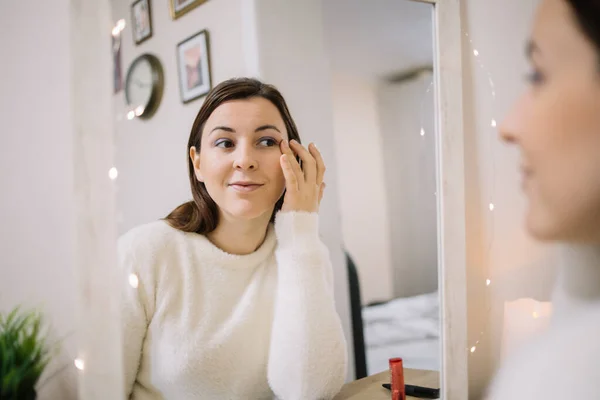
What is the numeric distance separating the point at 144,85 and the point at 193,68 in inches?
3.1

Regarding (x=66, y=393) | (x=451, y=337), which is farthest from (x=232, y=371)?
(x=451, y=337)

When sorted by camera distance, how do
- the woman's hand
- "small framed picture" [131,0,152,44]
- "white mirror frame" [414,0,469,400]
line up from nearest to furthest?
"small framed picture" [131,0,152,44], the woman's hand, "white mirror frame" [414,0,469,400]

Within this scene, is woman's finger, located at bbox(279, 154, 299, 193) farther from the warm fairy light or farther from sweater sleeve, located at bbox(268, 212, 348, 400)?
the warm fairy light

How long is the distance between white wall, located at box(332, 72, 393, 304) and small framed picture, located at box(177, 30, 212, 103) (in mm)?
247

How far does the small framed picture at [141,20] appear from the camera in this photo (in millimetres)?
706

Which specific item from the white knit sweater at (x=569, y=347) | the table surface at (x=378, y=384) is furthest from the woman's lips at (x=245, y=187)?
the white knit sweater at (x=569, y=347)

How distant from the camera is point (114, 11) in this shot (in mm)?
691

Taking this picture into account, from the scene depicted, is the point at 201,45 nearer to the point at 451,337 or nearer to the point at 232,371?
the point at 232,371

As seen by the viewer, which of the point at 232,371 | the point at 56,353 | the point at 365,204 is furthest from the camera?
the point at 365,204

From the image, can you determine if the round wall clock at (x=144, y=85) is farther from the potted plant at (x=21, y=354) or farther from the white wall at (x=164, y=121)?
the potted plant at (x=21, y=354)

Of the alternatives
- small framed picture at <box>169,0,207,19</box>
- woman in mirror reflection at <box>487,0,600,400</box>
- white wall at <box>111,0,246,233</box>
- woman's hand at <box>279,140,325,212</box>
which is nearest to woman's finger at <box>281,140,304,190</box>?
woman's hand at <box>279,140,325,212</box>

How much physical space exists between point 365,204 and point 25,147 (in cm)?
57

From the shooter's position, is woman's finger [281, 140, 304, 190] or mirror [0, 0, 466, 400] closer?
mirror [0, 0, 466, 400]

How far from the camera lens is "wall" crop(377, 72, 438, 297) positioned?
0.97m
